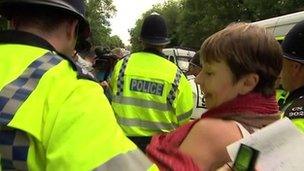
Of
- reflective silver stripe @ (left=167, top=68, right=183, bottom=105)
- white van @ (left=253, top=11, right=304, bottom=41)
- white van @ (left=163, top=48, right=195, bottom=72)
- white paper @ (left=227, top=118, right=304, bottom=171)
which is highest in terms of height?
white paper @ (left=227, top=118, right=304, bottom=171)

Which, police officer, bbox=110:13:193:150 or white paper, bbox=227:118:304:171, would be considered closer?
white paper, bbox=227:118:304:171

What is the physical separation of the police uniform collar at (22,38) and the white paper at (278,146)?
65 cm

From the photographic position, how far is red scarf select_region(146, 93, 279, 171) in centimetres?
200

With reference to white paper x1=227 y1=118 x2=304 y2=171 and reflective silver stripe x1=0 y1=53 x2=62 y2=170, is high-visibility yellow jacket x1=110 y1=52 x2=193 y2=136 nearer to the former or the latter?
white paper x1=227 y1=118 x2=304 y2=171

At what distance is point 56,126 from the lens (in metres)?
1.50

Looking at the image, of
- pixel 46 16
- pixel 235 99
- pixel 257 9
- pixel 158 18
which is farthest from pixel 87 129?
pixel 257 9

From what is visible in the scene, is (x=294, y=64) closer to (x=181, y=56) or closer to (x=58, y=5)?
(x=58, y=5)

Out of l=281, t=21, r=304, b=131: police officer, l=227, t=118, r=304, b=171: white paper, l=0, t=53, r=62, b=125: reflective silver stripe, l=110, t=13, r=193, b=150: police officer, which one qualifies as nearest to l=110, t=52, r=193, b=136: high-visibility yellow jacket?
l=110, t=13, r=193, b=150: police officer

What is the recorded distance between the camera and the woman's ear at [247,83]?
2.08m

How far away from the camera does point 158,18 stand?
5066mm

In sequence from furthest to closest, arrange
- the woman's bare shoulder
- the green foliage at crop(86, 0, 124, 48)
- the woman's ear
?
the green foliage at crop(86, 0, 124, 48) → the woman's ear → the woman's bare shoulder

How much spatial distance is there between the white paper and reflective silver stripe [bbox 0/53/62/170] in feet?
2.04

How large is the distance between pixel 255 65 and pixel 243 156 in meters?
0.49

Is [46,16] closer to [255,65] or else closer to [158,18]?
[255,65]
